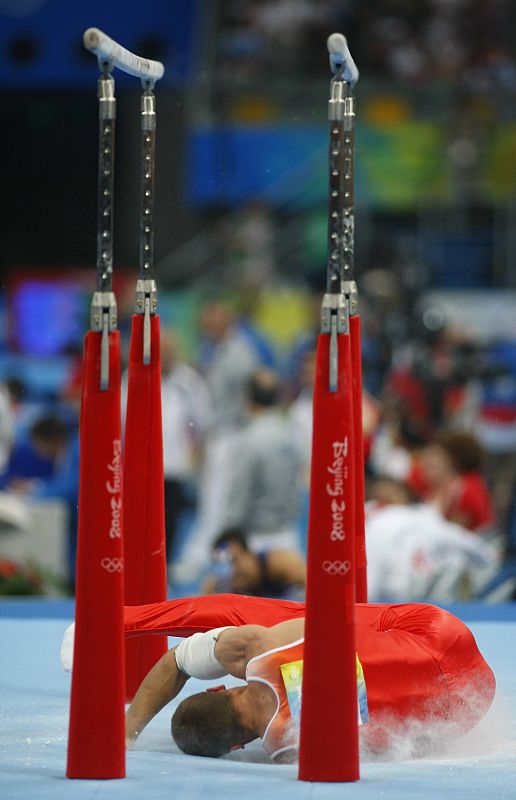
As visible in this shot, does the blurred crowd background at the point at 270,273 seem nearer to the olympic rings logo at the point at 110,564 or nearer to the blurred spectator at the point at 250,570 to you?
the blurred spectator at the point at 250,570

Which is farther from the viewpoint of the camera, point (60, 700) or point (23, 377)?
point (23, 377)

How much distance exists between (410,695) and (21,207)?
11.9 metres

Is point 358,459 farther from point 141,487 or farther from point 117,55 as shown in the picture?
point 117,55

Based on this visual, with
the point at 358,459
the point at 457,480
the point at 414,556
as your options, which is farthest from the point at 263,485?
the point at 358,459

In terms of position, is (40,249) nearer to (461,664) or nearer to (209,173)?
(209,173)

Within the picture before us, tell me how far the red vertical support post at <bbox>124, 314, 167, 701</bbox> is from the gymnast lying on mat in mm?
379

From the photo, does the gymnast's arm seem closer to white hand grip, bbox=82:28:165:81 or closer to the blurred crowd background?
white hand grip, bbox=82:28:165:81

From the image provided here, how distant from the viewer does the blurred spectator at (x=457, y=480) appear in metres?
7.71

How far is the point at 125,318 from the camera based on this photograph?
9688 mm

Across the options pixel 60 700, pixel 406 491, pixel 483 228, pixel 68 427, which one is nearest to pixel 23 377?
pixel 68 427

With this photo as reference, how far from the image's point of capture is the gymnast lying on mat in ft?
11.4

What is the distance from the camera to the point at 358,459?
3967 millimetres

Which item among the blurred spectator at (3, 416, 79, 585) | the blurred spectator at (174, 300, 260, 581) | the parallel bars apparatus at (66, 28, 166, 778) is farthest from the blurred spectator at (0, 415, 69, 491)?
the parallel bars apparatus at (66, 28, 166, 778)

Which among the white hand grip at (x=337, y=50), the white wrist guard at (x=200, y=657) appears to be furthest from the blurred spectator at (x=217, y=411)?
the white hand grip at (x=337, y=50)
